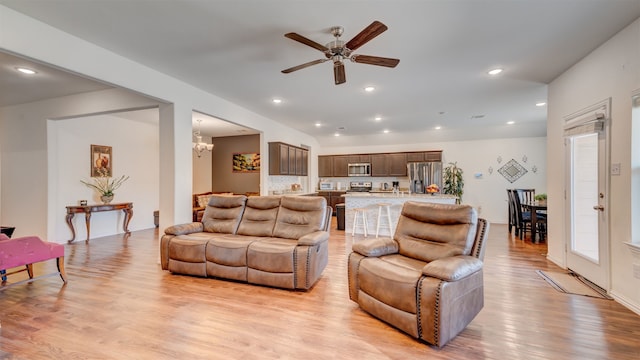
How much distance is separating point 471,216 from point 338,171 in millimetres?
7269

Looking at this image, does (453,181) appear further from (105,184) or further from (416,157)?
(105,184)

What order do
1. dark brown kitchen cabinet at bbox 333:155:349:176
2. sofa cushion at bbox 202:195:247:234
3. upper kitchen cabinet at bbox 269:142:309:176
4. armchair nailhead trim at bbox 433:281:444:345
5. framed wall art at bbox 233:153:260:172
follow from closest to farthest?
1. armchair nailhead trim at bbox 433:281:444:345
2. sofa cushion at bbox 202:195:247:234
3. upper kitchen cabinet at bbox 269:142:309:176
4. framed wall art at bbox 233:153:260:172
5. dark brown kitchen cabinet at bbox 333:155:349:176

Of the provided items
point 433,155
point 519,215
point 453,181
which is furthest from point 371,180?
point 519,215

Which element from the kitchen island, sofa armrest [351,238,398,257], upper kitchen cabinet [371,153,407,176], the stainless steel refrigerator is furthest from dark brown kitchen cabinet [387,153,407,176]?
sofa armrest [351,238,398,257]

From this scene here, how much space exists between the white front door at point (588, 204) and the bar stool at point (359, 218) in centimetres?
336

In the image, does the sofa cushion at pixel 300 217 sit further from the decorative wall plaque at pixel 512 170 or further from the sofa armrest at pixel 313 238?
the decorative wall plaque at pixel 512 170

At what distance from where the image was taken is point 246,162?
8.62m

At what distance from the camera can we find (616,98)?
2.92 metres

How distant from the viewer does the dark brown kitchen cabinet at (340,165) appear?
9.68 metres

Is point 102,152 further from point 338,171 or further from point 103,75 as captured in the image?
point 338,171

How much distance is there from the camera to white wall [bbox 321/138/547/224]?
788 centimetres

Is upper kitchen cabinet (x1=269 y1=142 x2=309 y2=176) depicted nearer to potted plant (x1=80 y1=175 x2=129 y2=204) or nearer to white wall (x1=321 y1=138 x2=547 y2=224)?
potted plant (x1=80 y1=175 x2=129 y2=204)

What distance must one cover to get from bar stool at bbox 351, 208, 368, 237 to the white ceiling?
233cm

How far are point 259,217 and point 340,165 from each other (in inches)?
237
